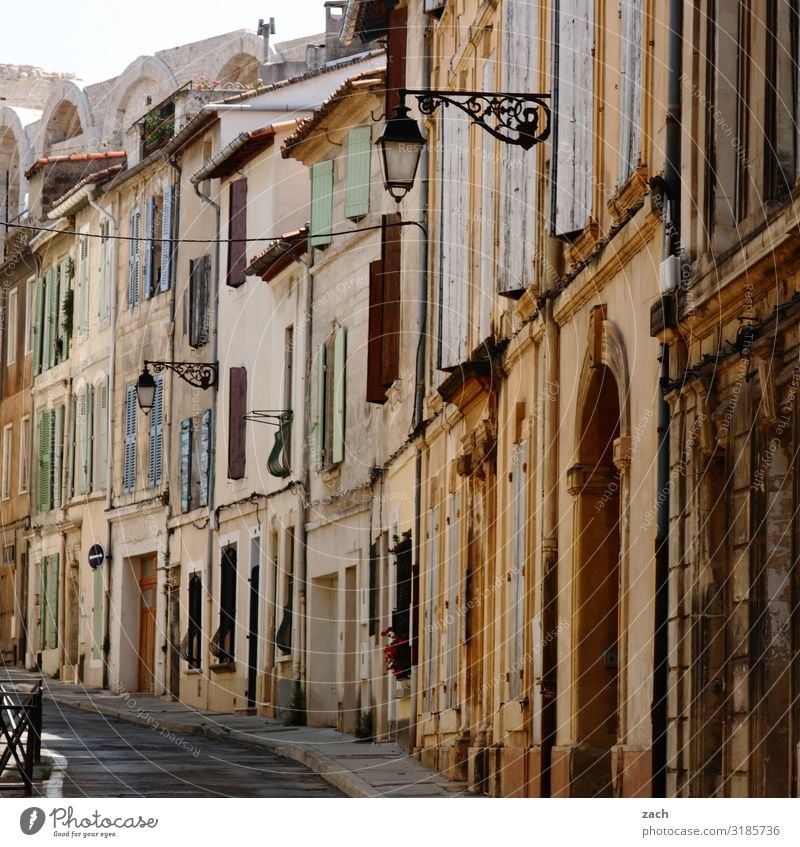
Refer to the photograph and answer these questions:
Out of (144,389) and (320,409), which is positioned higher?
(144,389)

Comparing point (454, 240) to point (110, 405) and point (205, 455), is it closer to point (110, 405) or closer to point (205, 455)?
point (205, 455)

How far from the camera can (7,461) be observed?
36.8 m

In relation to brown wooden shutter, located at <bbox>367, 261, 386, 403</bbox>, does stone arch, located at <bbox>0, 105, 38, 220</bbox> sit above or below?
above

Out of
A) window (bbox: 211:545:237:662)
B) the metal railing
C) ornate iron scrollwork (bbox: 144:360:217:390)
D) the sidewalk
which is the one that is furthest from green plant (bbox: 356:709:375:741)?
ornate iron scrollwork (bbox: 144:360:217:390)

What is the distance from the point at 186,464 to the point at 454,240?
37.9 ft

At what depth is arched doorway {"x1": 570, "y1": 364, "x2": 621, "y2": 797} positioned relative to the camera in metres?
12.0

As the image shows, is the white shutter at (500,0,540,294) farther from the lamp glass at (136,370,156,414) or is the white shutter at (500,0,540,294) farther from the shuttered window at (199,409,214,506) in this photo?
the shuttered window at (199,409,214,506)

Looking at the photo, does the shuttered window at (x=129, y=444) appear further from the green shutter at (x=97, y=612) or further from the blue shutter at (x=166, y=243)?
the blue shutter at (x=166, y=243)

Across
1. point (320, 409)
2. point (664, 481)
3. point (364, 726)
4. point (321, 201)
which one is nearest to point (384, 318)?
point (320, 409)

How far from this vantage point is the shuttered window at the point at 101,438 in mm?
31578

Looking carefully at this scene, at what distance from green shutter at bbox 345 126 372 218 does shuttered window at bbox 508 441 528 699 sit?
27.2 ft

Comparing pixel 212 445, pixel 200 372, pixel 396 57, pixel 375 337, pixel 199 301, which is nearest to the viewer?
pixel 396 57

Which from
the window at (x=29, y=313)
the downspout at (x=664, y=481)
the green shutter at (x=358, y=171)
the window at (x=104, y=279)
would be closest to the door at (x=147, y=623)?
the window at (x=104, y=279)
